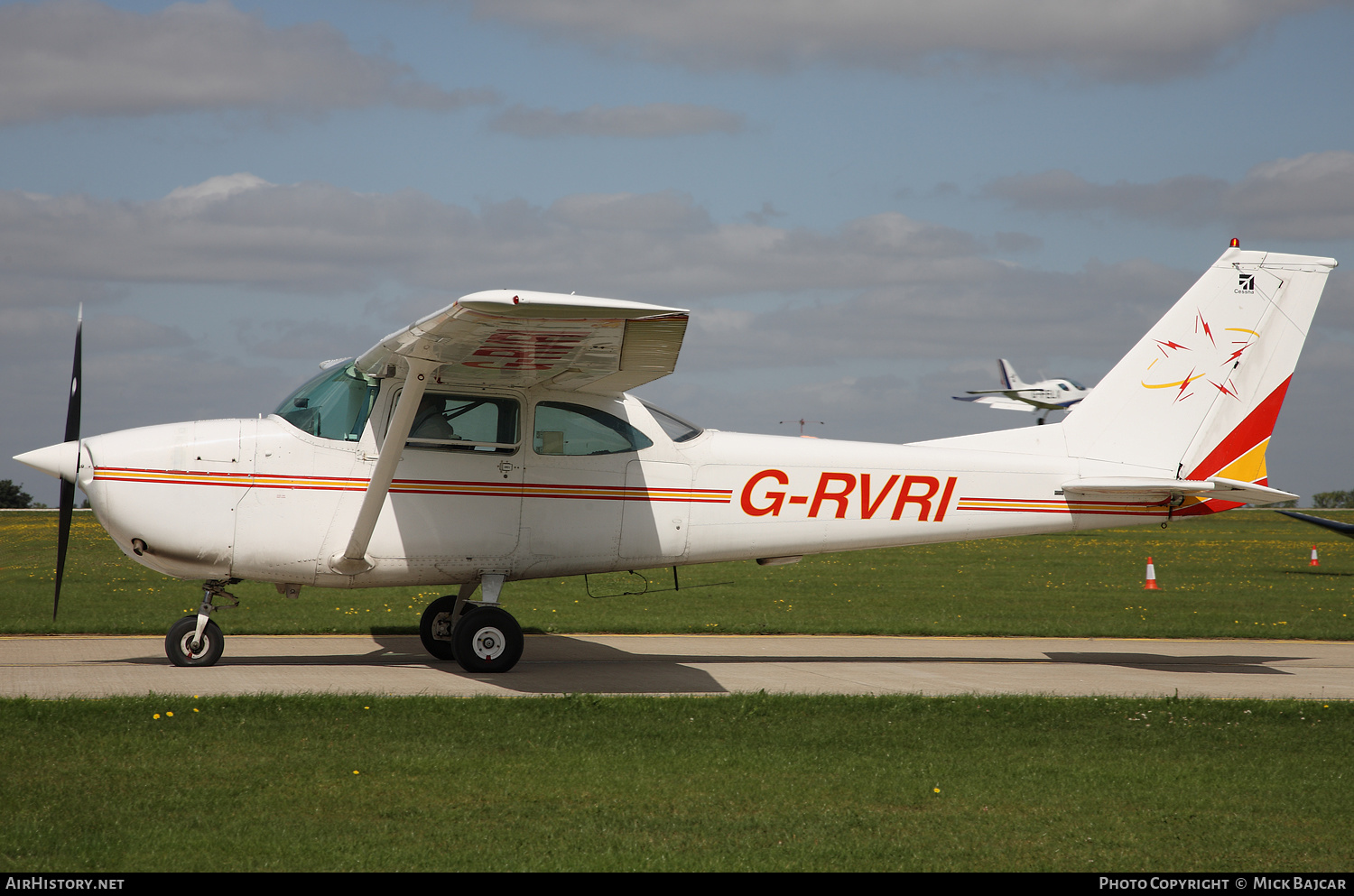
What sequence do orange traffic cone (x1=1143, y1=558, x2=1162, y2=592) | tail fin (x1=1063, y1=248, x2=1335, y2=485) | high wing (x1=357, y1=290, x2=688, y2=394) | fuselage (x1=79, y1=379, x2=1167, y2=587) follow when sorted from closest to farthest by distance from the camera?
high wing (x1=357, y1=290, x2=688, y2=394)
fuselage (x1=79, y1=379, x2=1167, y2=587)
tail fin (x1=1063, y1=248, x2=1335, y2=485)
orange traffic cone (x1=1143, y1=558, x2=1162, y2=592)

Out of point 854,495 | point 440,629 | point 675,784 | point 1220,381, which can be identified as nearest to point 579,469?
point 440,629

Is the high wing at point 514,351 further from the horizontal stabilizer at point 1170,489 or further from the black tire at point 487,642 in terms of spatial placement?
the horizontal stabilizer at point 1170,489

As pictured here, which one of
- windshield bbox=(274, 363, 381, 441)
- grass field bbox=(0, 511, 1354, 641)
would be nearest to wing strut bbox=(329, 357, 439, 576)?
windshield bbox=(274, 363, 381, 441)

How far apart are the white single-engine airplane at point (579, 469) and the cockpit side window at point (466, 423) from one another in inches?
0.7

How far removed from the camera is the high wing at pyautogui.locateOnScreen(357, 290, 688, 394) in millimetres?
7211

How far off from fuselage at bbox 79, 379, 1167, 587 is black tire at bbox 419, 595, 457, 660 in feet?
3.81

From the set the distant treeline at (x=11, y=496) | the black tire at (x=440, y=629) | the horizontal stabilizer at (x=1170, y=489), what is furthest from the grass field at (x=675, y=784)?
the distant treeline at (x=11, y=496)

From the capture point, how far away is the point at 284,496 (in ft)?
30.4

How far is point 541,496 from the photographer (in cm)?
977

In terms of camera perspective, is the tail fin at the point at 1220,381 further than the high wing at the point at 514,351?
Yes

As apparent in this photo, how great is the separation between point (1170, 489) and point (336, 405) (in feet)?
25.7

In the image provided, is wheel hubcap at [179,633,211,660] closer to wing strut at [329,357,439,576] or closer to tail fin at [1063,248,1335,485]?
wing strut at [329,357,439,576]

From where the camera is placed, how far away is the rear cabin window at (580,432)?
9836mm

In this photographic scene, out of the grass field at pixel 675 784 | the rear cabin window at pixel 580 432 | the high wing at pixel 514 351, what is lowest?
the grass field at pixel 675 784
